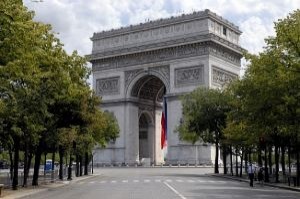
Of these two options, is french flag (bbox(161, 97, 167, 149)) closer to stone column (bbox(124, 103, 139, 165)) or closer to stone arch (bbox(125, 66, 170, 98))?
stone arch (bbox(125, 66, 170, 98))

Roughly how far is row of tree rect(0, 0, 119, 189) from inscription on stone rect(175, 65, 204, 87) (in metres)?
51.6

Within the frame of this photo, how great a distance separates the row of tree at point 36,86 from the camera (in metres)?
21.6

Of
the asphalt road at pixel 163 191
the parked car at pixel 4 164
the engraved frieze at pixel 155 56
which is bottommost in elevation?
the asphalt road at pixel 163 191

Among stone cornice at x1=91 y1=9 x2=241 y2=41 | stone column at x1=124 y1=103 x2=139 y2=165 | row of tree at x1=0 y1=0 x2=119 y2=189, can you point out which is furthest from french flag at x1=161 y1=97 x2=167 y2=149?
row of tree at x1=0 y1=0 x2=119 y2=189

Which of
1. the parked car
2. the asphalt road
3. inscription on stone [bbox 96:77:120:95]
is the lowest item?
the asphalt road

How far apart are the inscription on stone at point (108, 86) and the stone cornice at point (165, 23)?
910 centimetres

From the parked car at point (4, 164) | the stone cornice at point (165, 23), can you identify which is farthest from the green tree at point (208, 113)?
the parked car at point (4, 164)

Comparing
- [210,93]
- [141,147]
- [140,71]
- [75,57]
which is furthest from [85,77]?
[141,147]

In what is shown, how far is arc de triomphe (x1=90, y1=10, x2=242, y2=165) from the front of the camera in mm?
100938

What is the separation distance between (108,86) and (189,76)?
19613 mm

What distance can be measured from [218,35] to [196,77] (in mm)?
9327

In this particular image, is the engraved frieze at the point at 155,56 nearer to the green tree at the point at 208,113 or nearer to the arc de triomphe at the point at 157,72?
the arc de triomphe at the point at 157,72

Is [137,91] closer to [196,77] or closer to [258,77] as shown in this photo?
[196,77]

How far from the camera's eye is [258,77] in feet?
124
